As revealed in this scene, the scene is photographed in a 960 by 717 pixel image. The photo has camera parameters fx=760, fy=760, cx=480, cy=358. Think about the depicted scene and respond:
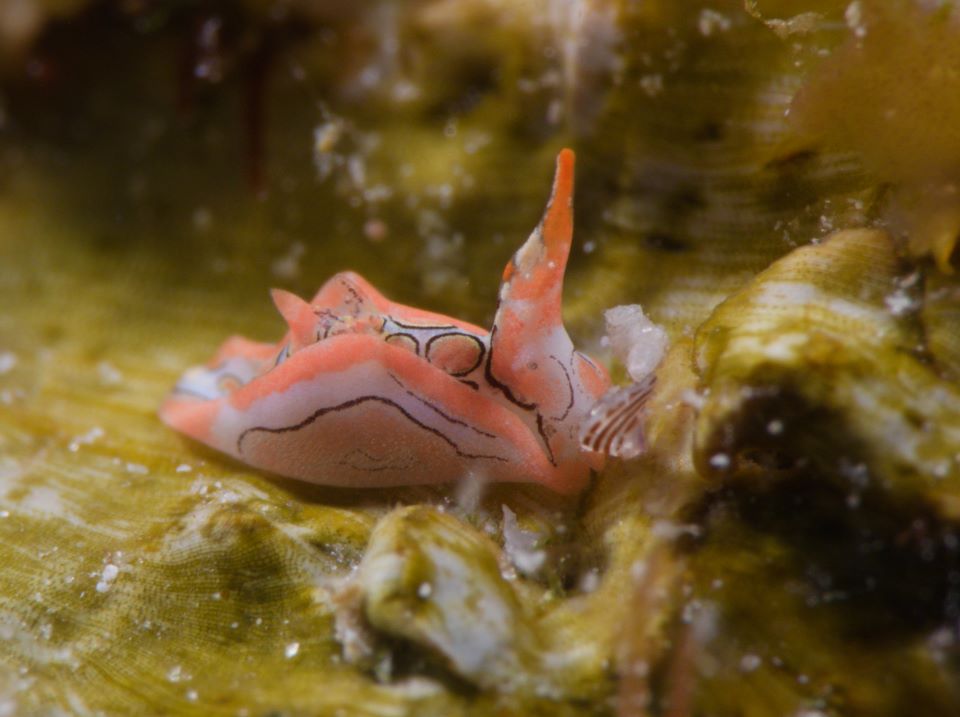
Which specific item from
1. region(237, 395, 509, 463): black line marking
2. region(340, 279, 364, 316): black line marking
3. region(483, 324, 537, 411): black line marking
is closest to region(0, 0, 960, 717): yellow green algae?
region(237, 395, 509, 463): black line marking

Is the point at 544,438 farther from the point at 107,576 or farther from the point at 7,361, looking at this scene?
Answer: the point at 7,361

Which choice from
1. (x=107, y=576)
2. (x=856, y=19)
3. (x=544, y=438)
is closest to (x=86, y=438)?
(x=107, y=576)

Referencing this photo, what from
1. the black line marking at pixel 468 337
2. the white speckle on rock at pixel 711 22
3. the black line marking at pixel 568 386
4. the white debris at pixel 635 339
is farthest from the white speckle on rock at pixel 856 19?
the black line marking at pixel 468 337

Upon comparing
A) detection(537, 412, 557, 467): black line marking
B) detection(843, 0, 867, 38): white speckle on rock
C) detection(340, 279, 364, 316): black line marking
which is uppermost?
detection(843, 0, 867, 38): white speckle on rock

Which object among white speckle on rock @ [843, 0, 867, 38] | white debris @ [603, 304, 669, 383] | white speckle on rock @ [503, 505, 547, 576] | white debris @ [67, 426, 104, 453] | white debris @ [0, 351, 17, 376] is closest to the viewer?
white speckle on rock @ [843, 0, 867, 38]

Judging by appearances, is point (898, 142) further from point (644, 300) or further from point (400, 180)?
point (400, 180)

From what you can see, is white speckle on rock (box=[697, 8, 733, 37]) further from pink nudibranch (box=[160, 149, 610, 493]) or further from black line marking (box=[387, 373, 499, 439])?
black line marking (box=[387, 373, 499, 439])

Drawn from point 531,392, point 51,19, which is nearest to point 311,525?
point 531,392

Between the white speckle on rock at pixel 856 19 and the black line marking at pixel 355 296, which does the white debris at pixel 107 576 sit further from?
the white speckle on rock at pixel 856 19
